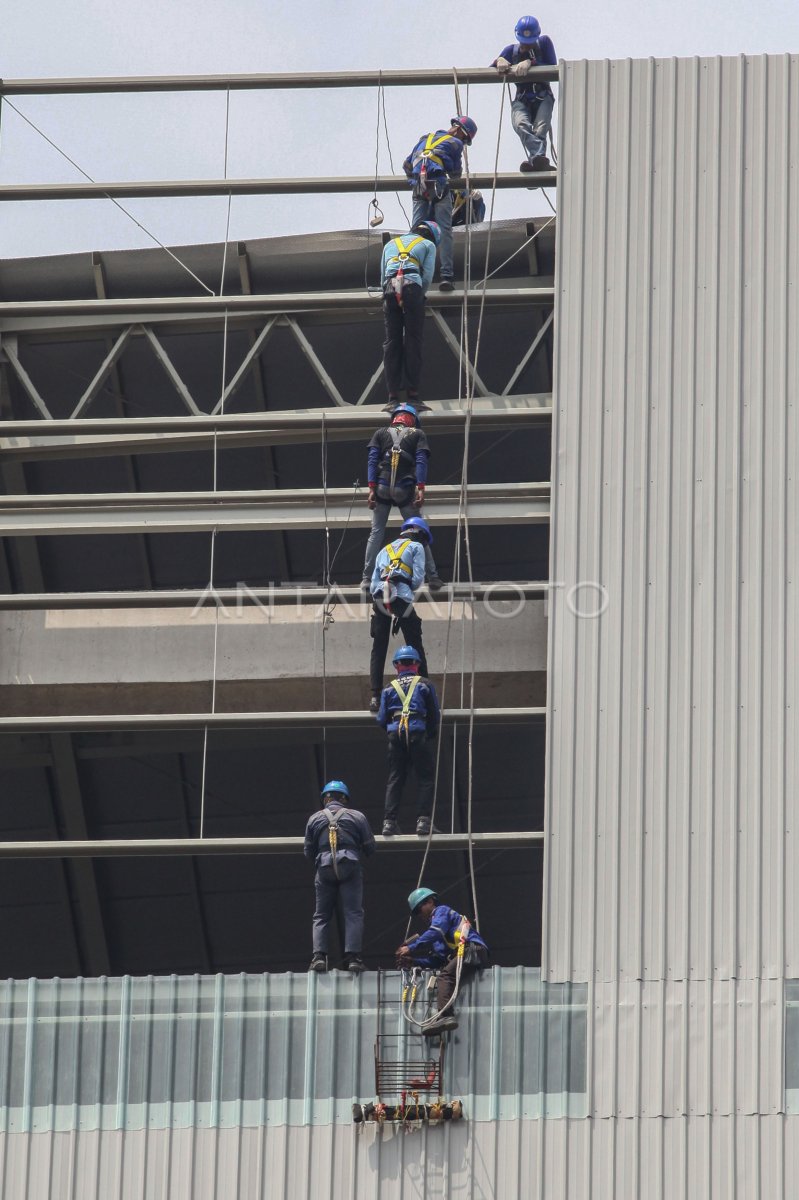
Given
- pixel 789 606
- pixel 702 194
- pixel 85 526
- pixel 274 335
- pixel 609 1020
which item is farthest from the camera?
pixel 274 335

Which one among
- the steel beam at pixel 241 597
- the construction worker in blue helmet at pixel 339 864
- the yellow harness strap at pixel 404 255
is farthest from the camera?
the yellow harness strap at pixel 404 255

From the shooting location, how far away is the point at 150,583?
24516 mm

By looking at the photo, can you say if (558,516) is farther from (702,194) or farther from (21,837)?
(21,837)

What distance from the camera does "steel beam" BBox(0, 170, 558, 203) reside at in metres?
20.8

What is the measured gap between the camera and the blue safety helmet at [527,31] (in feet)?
67.8

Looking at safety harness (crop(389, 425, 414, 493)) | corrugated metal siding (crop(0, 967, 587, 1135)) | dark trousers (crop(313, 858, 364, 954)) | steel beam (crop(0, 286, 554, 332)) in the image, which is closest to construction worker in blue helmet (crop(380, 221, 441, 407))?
steel beam (crop(0, 286, 554, 332))

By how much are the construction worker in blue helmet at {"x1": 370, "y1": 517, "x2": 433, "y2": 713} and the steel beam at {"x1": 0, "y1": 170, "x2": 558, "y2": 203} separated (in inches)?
161

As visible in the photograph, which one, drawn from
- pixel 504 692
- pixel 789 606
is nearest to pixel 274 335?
pixel 504 692

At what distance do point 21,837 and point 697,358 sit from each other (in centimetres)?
1045

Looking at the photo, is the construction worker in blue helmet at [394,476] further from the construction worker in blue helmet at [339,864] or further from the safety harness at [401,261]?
the construction worker in blue helmet at [339,864]

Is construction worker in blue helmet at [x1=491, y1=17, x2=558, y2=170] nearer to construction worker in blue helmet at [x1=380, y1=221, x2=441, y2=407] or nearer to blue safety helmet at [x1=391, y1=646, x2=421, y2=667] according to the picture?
construction worker in blue helmet at [x1=380, y1=221, x2=441, y2=407]

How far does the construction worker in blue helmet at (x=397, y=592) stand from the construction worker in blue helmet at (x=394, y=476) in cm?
27

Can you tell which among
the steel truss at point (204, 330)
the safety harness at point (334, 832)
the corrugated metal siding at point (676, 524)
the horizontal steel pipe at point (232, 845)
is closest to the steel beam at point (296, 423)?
the steel truss at point (204, 330)

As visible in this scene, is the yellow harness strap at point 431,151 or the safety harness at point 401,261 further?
the yellow harness strap at point 431,151
